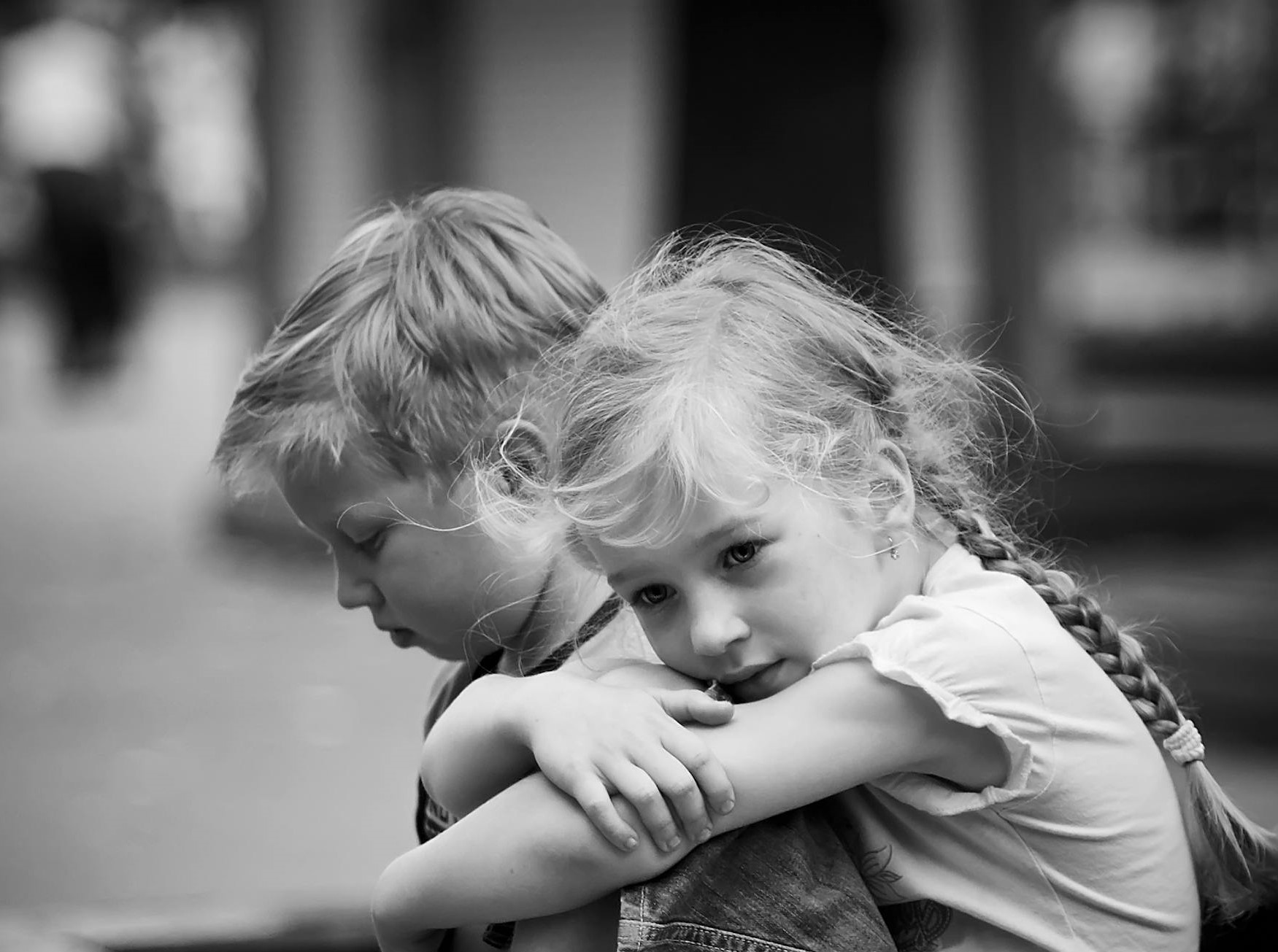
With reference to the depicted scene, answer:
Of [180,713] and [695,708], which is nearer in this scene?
[695,708]

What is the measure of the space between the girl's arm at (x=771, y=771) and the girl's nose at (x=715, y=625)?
0.06m

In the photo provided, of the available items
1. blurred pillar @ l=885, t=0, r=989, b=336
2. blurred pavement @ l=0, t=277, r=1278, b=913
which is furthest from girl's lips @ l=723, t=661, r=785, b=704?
blurred pillar @ l=885, t=0, r=989, b=336

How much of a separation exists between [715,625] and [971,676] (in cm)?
24

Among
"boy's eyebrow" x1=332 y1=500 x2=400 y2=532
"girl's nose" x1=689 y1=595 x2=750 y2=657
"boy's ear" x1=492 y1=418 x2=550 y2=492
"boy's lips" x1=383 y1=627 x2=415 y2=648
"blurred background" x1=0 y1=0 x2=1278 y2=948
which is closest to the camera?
"girl's nose" x1=689 y1=595 x2=750 y2=657

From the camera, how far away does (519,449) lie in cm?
192

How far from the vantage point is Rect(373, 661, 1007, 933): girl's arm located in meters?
1.54

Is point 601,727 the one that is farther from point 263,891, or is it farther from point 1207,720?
point 1207,720

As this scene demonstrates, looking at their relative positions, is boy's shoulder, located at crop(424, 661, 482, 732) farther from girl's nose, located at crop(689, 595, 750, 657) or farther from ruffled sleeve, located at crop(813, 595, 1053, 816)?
ruffled sleeve, located at crop(813, 595, 1053, 816)

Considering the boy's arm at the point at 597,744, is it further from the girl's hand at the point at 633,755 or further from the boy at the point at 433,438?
the boy at the point at 433,438

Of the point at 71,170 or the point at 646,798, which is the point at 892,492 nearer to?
the point at 646,798

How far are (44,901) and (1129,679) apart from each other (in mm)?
2941

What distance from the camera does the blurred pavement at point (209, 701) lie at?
168 inches

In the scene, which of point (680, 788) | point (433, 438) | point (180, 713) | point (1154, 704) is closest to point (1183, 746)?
point (1154, 704)

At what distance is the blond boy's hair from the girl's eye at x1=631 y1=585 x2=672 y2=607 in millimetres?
344
